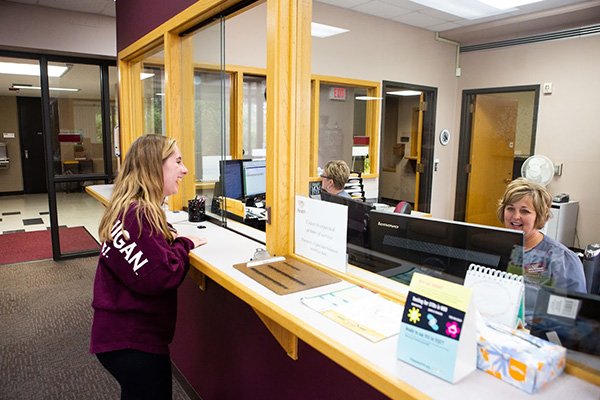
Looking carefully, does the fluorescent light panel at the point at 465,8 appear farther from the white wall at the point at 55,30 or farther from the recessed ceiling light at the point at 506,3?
the white wall at the point at 55,30

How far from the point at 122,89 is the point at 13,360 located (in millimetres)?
2231

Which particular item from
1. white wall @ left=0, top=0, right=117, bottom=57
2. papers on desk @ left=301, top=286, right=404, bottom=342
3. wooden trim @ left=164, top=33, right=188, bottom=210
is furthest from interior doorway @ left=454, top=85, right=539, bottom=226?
white wall @ left=0, top=0, right=117, bottom=57

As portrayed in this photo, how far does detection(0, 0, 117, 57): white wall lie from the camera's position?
450cm

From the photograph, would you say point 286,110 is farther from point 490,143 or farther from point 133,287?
point 490,143

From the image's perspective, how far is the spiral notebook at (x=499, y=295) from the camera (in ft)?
3.55

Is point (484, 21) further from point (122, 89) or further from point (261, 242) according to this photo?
point (122, 89)

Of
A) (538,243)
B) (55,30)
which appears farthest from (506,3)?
(55,30)

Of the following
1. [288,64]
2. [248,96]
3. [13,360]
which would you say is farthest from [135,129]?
[288,64]

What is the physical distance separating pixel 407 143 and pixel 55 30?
13.0 ft

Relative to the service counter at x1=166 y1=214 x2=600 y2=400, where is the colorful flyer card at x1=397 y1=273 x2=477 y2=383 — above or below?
above

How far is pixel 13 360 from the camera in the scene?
9.37 feet

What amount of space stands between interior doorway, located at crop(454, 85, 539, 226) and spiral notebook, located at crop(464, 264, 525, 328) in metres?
1.20

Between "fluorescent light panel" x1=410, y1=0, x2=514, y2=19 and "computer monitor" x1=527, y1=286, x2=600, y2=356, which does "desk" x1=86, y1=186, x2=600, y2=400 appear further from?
"fluorescent light panel" x1=410, y1=0, x2=514, y2=19

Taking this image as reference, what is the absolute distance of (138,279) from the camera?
1.49 metres
